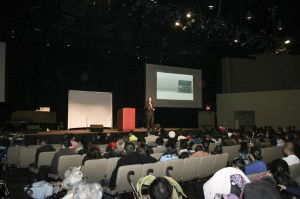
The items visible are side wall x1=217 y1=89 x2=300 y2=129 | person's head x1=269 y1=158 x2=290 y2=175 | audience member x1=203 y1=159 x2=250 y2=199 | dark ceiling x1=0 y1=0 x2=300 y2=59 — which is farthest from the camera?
side wall x1=217 y1=89 x2=300 y2=129

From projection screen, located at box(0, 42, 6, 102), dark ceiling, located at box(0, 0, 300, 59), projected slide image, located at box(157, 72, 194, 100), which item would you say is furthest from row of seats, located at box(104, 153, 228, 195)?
projected slide image, located at box(157, 72, 194, 100)

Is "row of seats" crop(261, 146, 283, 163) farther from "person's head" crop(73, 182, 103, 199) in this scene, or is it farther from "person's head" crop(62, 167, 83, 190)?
"person's head" crop(73, 182, 103, 199)

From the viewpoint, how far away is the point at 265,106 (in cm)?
1792

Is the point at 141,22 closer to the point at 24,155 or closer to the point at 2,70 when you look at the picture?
the point at 2,70

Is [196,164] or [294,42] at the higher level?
[294,42]

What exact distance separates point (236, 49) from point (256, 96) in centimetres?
324

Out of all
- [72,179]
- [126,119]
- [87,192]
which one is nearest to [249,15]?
[126,119]

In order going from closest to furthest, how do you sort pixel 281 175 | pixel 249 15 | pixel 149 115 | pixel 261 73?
pixel 281 175, pixel 249 15, pixel 149 115, pixel 261 73

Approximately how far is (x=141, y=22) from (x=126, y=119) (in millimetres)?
4174

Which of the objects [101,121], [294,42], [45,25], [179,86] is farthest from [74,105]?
[294,42]

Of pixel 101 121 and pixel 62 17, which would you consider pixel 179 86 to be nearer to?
pixel 101 121

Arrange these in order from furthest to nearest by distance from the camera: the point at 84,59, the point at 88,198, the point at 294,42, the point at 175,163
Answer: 1. the point at 84,59
2. the point at 294,42
3. the point at 175,163
4. the point at 88,198

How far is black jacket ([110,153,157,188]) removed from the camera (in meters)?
4.50

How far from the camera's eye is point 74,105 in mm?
14023
